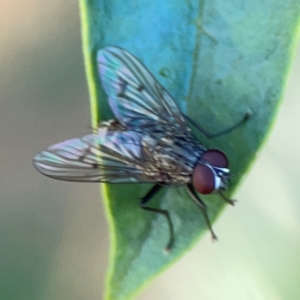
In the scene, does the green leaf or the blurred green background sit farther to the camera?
the blurred green background

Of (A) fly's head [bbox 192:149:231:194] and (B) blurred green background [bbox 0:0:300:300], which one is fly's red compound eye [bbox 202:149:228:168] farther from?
(B) blurred green background [bbox 0:0:300:300]

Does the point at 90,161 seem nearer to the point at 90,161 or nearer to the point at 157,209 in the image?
the point at 90,161

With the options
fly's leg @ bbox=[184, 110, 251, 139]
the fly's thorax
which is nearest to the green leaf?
fly's leg @ bbox=[184, 110, 251, 139]

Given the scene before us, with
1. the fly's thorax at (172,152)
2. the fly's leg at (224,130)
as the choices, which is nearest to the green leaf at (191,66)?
the fly's leg at (224,130)

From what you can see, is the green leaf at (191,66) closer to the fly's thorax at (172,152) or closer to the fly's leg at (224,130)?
the fly's leg at (224,130)

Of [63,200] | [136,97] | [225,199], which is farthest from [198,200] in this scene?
[63,200]

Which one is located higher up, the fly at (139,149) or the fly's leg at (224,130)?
the fly's leg at (224,130)
